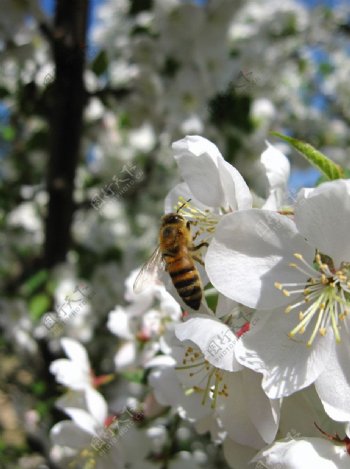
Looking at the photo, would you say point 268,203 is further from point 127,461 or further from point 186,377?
point 127,461

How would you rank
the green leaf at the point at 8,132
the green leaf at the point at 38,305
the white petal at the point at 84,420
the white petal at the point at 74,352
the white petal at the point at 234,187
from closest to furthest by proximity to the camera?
the white petal at the point at 234,187 < the white petal at the point at 84,420 < the white petal at the point at 74,352 < the green leaf at the point at 38,305 < the green leaf at the point at 8,132

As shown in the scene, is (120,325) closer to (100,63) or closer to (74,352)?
(74,352)

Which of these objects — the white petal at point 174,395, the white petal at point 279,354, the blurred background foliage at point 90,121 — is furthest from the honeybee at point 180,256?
the blurred background foliage at point 90,121

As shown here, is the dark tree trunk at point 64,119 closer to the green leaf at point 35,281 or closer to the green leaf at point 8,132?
the green leaf at point 35,281

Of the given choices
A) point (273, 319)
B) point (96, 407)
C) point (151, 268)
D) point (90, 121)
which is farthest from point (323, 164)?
point (90, 121)

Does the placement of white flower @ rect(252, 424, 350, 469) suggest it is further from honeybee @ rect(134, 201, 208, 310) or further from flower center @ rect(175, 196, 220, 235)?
flower center @ rect(175, 196, 220, 235)
